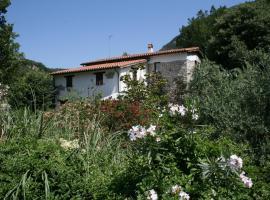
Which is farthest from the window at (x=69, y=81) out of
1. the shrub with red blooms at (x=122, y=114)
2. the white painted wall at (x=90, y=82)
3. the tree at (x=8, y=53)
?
the shrub with red blooms at (x=122, y=114)

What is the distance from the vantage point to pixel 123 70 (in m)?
33.6

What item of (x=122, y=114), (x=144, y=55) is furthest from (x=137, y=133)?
(x=144, y=55)

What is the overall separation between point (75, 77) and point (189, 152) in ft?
110

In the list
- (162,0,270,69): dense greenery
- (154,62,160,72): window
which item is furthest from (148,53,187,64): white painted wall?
(162,0,270,69): dense greenery

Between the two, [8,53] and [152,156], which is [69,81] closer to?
[8,53]

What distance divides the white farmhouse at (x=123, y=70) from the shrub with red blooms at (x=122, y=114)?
57.9 ft

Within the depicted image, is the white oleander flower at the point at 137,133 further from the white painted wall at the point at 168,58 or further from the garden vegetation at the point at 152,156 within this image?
the white painted wall at the point at 168,58

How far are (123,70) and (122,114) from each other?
21093mm

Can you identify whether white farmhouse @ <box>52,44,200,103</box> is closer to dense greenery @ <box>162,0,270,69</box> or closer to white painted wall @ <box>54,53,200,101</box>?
white painted wall @ <box>54,53,200,101</box>

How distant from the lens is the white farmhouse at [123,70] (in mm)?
33344

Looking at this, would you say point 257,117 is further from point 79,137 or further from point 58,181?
point 58,181

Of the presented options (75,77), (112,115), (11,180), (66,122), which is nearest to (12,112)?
(66,122)

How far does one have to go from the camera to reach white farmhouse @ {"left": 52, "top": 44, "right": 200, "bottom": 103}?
33344 mm

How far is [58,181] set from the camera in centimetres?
485
